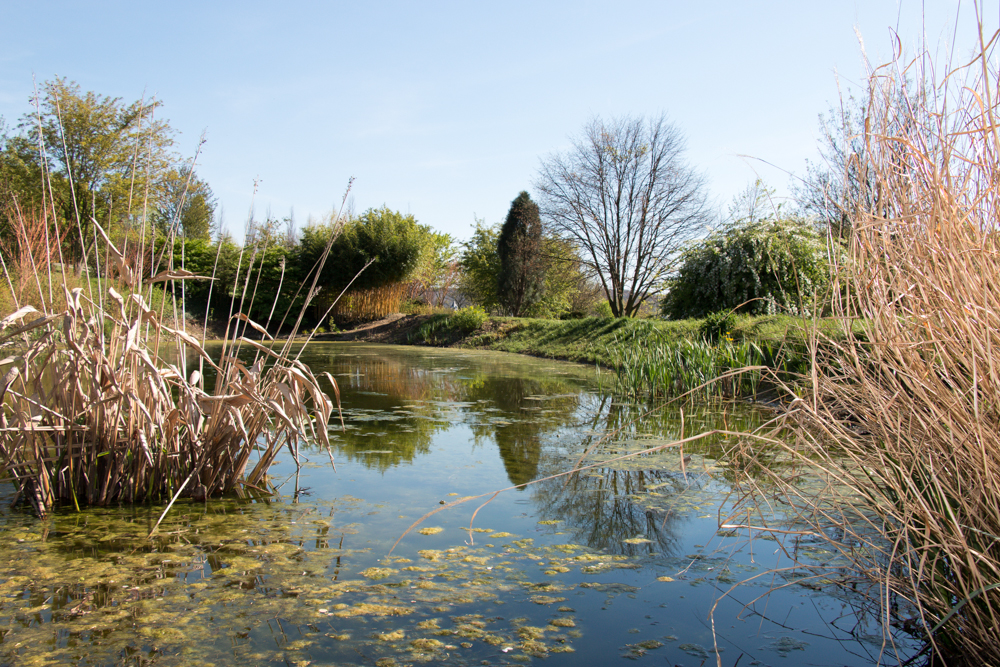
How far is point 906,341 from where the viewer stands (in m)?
1.64

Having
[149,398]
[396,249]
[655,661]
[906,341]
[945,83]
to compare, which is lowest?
[655,661]

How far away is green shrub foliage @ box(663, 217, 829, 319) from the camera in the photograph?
35.8 ft

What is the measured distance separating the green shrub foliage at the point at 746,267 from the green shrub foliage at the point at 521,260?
7.81 m

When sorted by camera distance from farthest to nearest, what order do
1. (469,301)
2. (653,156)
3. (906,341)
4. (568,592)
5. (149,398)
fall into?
(469,301) → (653,156) → (149,398) → (568,592) → (906,341)

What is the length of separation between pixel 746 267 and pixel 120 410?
34.2 feet

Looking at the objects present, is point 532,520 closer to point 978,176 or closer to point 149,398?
point 149,398

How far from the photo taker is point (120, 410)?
2684 mm

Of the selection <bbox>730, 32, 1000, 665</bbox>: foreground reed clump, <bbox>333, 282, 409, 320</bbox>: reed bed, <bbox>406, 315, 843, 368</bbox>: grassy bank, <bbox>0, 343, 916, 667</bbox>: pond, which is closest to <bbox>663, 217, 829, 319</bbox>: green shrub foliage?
<bbox>406, 315, 843, 368</bbox>: grassy bank

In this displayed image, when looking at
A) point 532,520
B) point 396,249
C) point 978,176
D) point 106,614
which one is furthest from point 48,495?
point 396,249

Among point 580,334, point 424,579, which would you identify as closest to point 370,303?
point 580,334

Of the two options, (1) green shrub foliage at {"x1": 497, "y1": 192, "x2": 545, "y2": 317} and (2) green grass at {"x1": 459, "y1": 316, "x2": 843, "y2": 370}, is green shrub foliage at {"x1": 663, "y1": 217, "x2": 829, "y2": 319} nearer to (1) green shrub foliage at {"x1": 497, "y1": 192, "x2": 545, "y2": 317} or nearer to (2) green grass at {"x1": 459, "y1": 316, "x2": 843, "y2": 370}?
(2) green grass at {"x1": 459, "y1": 316, "x2": 843, "y2": 370}

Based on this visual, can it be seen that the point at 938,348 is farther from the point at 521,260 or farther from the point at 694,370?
the point at 521,260

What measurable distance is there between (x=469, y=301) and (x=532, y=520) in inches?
1060

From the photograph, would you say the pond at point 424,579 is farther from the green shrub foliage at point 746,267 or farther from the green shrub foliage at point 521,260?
the green shrub foliage at point 521,260
